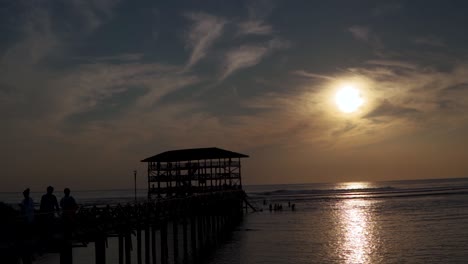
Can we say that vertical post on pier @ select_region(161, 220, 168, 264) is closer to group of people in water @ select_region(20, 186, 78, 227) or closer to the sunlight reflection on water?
group of people in water @ select_region(20, 186, 78, 227)

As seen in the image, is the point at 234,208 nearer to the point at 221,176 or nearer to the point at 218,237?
the point at 221,176

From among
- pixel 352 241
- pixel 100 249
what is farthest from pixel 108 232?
pixel 352 241

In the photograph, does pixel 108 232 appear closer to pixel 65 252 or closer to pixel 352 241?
pixel 65 252

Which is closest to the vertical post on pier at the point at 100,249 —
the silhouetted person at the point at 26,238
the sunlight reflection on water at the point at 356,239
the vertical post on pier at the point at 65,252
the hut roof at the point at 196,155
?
the vertical post on pier at the point at 65,252

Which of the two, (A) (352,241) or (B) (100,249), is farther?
(A) (352,241)

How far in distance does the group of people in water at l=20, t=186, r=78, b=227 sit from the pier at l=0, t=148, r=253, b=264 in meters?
0.33

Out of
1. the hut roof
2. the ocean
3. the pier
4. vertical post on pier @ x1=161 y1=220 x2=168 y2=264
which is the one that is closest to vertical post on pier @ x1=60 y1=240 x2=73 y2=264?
the pier

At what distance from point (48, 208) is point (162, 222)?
1327 cm

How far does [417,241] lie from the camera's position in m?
42.7

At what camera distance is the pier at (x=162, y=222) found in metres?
20.2

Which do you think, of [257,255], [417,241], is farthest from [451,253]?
[257,255]

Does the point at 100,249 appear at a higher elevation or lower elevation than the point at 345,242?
higher

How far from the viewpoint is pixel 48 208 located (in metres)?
21.3

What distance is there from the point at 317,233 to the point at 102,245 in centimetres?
2979
